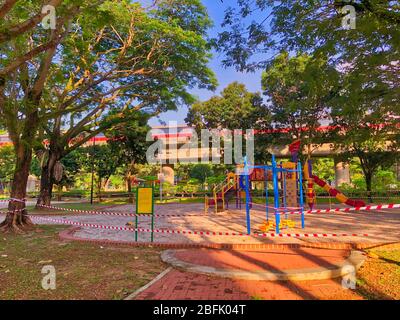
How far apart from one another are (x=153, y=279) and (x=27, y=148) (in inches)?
341

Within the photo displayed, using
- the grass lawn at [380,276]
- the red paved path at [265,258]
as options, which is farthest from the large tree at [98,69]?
the grass lawn at [380,276]

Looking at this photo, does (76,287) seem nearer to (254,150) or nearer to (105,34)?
(105,34)

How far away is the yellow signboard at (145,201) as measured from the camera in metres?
9.64

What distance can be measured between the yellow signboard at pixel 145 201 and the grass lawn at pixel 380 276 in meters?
5.60

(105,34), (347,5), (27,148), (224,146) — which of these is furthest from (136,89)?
(347,5)

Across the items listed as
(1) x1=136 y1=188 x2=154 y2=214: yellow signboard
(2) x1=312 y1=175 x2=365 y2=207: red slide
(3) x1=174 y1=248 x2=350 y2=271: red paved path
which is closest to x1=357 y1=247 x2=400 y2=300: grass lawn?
(3) x1=174 y1=248 x2=350 y2=271: red paved path

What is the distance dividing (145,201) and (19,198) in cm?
525

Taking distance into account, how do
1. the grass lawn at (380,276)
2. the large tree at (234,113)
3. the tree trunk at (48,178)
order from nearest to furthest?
1. the grass lawn at (380,276)
2. the tree trunk at (48,178)
3. the large tree at (234,113)

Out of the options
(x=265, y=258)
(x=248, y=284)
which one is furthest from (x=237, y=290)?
(x=265, y=258)

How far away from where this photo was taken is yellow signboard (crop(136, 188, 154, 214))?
9641 millimetres

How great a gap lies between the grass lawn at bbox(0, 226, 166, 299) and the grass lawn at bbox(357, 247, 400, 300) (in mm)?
3515

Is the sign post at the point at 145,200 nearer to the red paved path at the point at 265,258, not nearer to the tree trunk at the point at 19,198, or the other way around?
the red paved path at the point at 265,258

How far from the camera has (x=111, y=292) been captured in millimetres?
5070

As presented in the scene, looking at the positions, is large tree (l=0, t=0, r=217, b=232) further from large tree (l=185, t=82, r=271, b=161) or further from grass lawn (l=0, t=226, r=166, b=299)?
large tree (l=185, t=82, r=271, b=161)
